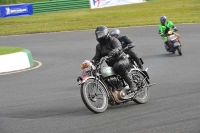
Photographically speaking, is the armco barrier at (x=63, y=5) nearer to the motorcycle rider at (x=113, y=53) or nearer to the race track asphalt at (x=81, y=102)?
the race track asphalt at (x=81, y=102)

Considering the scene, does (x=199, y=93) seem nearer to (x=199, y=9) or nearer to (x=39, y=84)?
(x=39, y=84)

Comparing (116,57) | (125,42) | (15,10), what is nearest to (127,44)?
(125,42)

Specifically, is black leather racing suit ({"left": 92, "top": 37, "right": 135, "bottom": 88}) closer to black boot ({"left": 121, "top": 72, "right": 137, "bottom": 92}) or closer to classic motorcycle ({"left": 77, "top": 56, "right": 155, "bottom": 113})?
black boot ({"left": 121, "top": 72, "right": 137, "bottom": 92})

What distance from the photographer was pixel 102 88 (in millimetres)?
10125

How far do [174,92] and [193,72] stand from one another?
3.65 m

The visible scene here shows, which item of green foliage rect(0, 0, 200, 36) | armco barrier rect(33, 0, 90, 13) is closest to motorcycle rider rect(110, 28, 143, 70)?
green foliage rect(0, 0, 200, 36)

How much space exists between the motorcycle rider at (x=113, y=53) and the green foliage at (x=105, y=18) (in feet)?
79.4

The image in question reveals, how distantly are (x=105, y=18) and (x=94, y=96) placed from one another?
3100 centimetres

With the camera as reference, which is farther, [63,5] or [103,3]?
[103,3]

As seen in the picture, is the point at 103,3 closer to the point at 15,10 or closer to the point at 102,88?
the point at 15,10

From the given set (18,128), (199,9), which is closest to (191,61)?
(18,128)

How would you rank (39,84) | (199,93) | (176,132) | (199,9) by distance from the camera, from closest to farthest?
(176,132) → (199,93) → (39,84) → (199,9)

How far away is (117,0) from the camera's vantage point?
47.5 m

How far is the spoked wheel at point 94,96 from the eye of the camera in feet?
31.8
